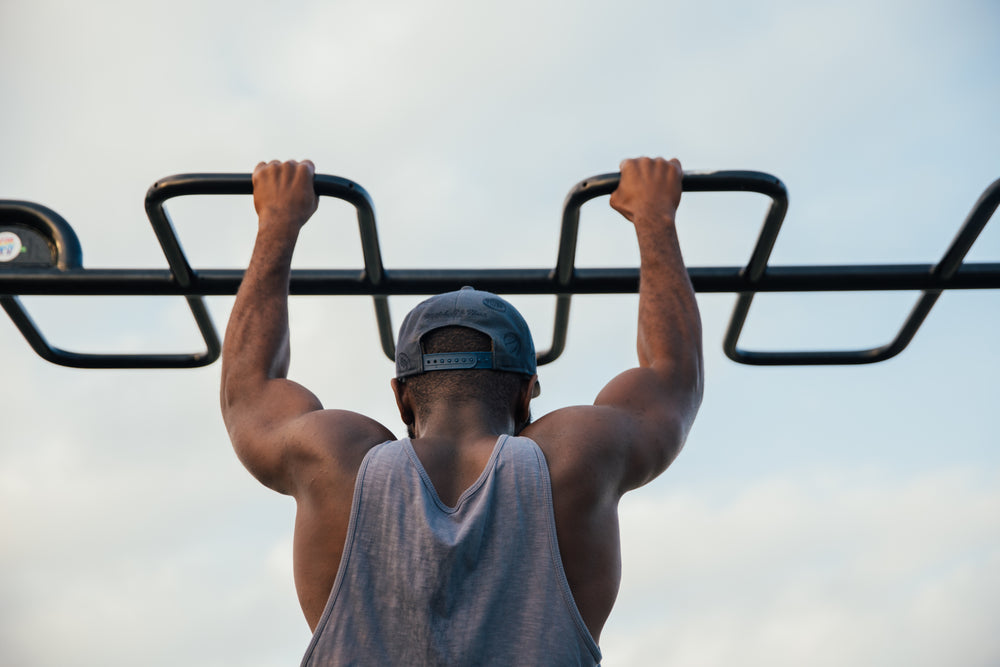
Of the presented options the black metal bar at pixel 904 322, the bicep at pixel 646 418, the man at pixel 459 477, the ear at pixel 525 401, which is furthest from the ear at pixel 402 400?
the black metal bar at pixel 904 322

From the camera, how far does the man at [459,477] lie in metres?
1.42

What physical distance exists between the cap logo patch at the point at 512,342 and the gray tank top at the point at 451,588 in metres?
0.30

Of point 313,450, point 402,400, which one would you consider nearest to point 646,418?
point 402,400

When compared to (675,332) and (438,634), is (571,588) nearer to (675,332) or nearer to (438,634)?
(438,634)

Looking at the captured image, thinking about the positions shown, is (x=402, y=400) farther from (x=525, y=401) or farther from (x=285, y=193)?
(x=285, y=193)

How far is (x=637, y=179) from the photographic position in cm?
208

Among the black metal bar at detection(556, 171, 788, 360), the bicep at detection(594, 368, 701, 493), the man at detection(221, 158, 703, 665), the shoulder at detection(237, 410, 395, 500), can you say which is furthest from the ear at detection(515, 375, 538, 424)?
the black metal bar at detection(556, 171, 788, 360)

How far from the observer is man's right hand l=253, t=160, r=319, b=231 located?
2012mm

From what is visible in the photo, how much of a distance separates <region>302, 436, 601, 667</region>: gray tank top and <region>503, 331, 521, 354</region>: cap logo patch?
30 centimetres

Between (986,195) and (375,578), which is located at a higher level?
(986,195)

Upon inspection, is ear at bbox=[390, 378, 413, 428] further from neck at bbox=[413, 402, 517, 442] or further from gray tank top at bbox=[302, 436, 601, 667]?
gray tank top at bbox=[302, 436, 601, 667]

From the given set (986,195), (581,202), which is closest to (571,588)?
(581,202)

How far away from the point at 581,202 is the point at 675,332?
0.38m

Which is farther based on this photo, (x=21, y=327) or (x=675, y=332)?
(x=21, y=327)
